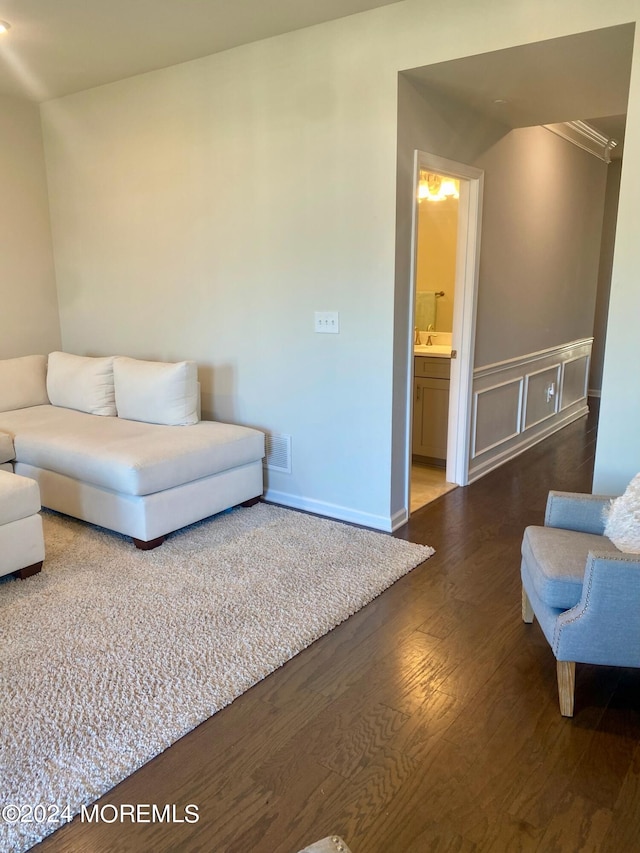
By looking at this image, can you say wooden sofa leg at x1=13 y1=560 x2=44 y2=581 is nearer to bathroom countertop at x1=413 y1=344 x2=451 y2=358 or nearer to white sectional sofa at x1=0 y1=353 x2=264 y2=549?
white sectional sofa at x1=0 y1=353 x2=264 y2=549

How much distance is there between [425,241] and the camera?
5.34 m

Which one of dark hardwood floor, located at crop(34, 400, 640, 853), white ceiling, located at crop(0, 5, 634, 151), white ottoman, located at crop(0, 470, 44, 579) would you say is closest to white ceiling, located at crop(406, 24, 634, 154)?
white ceiling, located at crop(0, 5, 634, 151)

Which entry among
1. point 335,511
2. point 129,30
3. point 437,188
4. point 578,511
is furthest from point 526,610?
point 437,188

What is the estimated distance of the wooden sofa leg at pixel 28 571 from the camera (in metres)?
2.98

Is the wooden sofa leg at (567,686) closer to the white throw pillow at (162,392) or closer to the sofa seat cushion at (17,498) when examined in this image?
the sofa seat cushion at (17,498)

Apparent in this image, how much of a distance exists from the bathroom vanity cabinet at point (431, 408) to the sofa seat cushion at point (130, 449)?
144 centimetres

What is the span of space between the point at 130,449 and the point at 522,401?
10.6ft

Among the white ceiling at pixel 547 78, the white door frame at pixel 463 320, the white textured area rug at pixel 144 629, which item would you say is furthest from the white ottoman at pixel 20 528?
the white ceiling at pixel 547 78

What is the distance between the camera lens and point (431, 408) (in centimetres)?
468

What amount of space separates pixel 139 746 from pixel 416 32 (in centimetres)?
324

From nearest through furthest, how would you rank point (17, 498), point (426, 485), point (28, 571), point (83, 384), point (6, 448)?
point (17, 498) → point (28, 571) → point (6, 448) → point (83, 384) → point (426, 485)

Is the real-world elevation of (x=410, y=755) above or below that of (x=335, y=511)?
below

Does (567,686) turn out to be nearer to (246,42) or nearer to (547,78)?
(547,78)

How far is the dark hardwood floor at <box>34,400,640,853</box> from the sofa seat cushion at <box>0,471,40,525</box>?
1.46m
